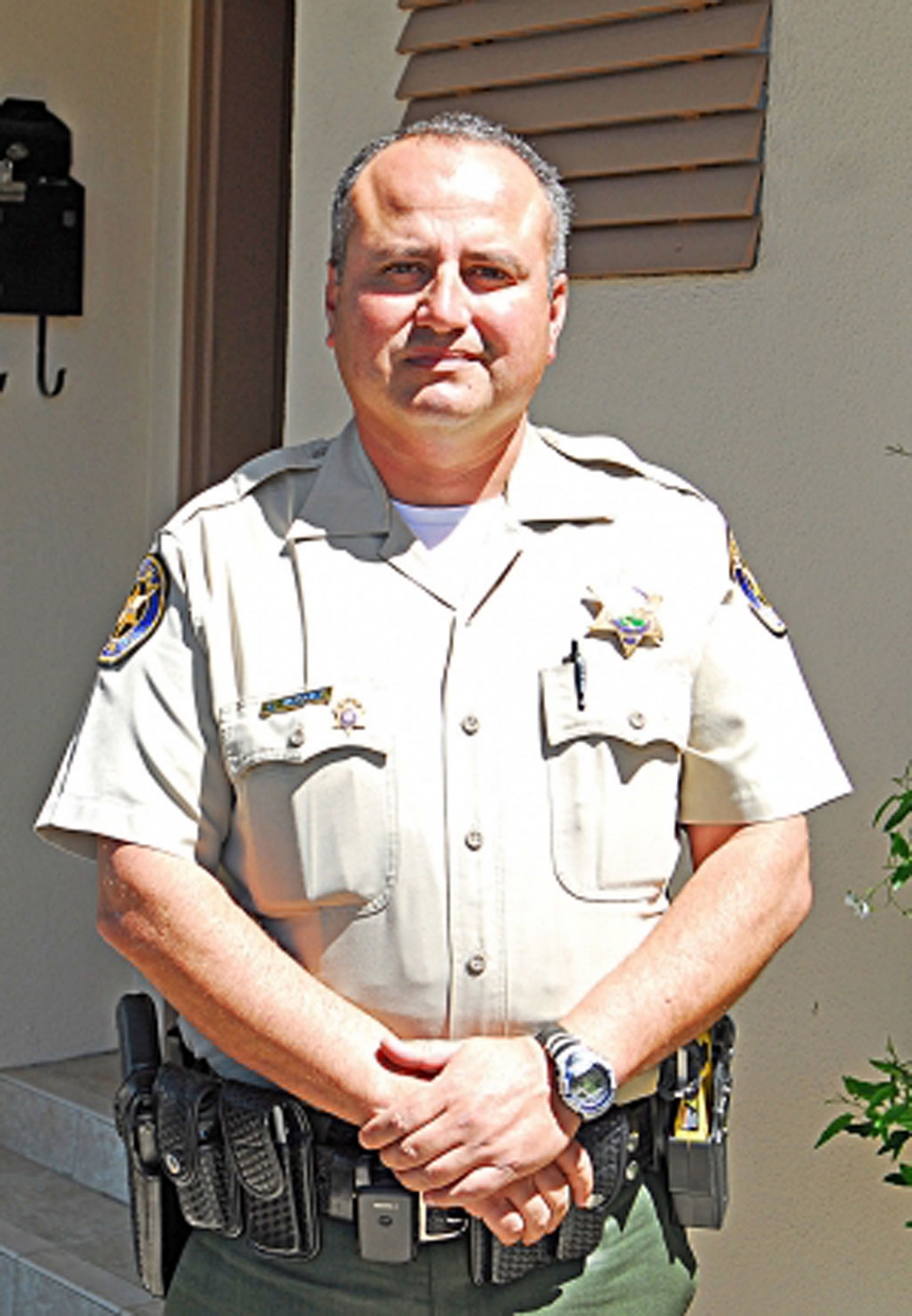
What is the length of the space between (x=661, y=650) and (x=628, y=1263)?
24.9 inches

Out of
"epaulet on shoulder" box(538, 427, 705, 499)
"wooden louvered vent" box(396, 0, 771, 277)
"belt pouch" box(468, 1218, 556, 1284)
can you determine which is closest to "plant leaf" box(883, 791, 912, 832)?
"epaulet on shoulder" box(538, 427, 705, 499)

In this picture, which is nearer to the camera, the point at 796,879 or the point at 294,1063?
the point at 294,1063

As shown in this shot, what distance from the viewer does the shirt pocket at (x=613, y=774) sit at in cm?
197

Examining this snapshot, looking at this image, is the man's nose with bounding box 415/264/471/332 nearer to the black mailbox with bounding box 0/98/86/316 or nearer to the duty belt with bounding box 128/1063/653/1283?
the duty belt with bounding box 128/1063/653/1283

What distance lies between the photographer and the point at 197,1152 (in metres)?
1.99

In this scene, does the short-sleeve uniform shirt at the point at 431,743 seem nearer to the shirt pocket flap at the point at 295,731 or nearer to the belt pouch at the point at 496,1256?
the shirt pocket flap at the point at 295,731

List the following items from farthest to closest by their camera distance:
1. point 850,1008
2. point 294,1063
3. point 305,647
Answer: point 850,1008, point 305,647, point 294,1063

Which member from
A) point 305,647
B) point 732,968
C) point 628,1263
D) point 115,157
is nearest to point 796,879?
point 732,968

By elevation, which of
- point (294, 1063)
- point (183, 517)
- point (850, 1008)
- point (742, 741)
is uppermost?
point (183, 517)

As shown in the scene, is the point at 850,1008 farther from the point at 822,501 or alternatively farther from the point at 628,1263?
the point at 628,1263

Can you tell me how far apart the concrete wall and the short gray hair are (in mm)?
2643

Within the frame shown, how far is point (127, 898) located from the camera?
1.93 metres

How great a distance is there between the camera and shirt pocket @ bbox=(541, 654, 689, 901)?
1968 millimetres

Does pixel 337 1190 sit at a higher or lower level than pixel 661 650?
lower
